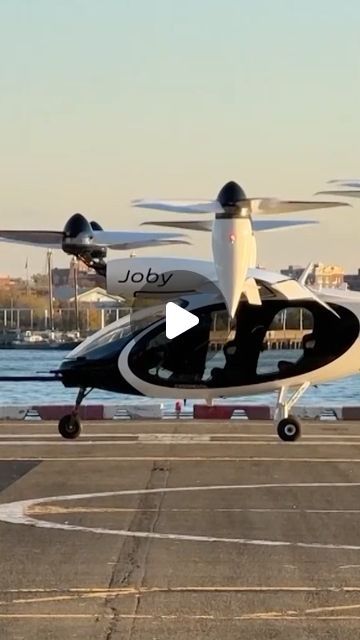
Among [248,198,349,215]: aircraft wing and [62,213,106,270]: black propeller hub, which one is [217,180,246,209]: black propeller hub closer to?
[248,198,349,215]: aircraft wing

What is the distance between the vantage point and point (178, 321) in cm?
2052

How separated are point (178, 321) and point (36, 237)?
3.17 metres

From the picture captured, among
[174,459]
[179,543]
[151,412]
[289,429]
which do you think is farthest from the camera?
[151,412]

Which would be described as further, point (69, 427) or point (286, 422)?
point (69, 427)

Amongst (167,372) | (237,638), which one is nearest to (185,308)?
(167,372)

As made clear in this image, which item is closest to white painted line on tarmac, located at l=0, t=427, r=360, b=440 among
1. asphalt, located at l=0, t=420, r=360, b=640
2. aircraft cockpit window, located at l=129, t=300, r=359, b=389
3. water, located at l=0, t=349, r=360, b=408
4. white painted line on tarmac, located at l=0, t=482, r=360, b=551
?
aircraft cockpit window, located at l=129, t=300, r=359, b=389

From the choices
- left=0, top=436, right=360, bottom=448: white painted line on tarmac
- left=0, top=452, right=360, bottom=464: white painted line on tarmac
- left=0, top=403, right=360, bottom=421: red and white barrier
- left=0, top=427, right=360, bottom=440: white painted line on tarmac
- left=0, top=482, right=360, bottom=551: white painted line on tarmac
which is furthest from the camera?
left=0, top=403, right=360, bottom=421: red and white barrier

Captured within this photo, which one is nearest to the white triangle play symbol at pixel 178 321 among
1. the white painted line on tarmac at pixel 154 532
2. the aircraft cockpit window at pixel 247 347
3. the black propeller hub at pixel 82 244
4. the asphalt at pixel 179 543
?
the aircraft cockpit window at pixel 247 347

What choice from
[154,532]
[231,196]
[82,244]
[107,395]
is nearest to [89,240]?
[82,244]

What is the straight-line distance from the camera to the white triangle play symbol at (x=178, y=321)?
66.7ft

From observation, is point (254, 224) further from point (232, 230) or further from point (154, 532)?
point (154, 532)

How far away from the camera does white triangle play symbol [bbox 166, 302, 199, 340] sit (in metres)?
20.3

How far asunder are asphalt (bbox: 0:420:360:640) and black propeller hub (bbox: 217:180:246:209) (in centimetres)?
365

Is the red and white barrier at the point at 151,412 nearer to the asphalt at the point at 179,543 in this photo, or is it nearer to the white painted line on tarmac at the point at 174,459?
the asphalt at the point at 179,543
